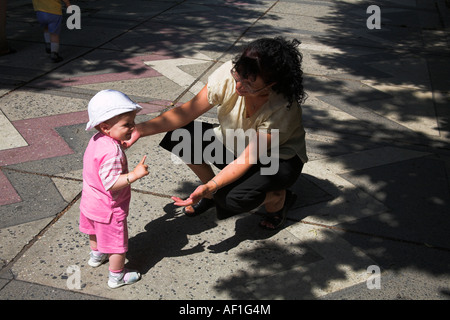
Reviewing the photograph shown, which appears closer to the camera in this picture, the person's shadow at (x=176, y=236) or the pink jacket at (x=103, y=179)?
the pink jacket at (x=103, y=179)

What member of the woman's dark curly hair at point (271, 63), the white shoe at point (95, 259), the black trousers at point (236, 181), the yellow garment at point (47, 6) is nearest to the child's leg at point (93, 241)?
the white shoe at point (95, 259)

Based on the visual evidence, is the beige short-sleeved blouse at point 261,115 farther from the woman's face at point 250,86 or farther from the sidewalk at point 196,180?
the sidewalk at point 196,180

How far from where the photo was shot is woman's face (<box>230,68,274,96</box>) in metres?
3.02

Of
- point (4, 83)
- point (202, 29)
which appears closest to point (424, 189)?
point (4, 83)

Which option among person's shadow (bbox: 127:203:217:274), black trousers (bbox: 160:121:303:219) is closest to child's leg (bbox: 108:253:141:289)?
person's shadow (bbox: 127:203:217:274)

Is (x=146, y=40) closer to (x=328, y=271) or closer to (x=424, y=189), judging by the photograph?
(x=424, y=189)

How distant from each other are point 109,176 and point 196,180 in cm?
149

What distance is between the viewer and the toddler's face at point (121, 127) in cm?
270

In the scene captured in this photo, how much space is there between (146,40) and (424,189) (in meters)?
4.78

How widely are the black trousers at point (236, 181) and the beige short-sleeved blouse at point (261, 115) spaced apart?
0.11 metres

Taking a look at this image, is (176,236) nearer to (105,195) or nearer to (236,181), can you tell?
(236,181)

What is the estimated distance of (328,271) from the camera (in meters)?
3.17

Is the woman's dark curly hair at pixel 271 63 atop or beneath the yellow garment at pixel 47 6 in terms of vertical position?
beneath

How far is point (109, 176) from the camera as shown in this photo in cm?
267
